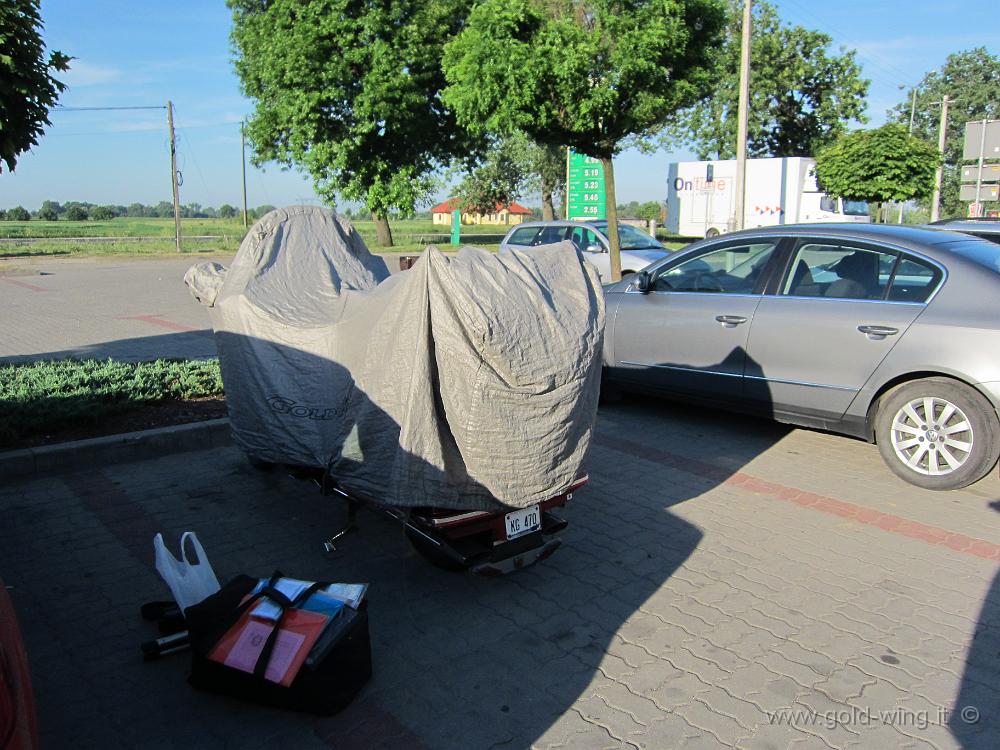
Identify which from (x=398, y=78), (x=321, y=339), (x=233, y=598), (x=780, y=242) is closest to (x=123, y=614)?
(x=233, y=598)

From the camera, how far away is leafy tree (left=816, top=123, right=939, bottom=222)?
19.7 metres

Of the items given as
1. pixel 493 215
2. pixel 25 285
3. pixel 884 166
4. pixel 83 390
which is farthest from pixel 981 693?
pixel 493 215

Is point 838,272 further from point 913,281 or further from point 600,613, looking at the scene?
point 600,613

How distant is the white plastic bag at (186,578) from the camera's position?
12.0ft

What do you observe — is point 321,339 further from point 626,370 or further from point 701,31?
point 701,31

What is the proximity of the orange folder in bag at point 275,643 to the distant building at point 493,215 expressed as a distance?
41558mm

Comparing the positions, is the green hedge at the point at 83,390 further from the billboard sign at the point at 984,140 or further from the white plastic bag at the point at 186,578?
the billboard sign at the point at 984,140

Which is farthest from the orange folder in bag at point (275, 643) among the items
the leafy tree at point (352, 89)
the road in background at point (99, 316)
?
the leafy tree at point (352, 89)

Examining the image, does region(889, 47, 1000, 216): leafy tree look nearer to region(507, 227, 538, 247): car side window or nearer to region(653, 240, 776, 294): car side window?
region(507, 227, 538, 247): car side window

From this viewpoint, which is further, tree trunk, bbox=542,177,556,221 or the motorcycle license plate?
tree trunk, bbox=542,177,556,221

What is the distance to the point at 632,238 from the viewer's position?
17.5 meters

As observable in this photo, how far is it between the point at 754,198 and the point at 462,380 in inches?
1312

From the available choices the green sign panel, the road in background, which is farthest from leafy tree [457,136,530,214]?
the road in background

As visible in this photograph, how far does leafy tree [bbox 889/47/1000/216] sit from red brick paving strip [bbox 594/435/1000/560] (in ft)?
210
